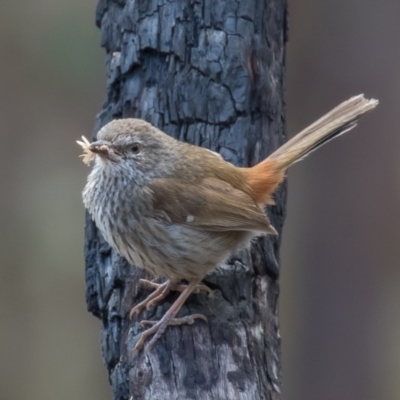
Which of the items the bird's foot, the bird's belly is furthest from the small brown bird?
the bird's foot

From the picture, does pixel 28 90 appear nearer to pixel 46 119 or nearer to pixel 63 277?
pixel 46 119

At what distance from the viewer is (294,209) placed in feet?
37.1

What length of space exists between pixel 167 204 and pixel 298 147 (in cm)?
90

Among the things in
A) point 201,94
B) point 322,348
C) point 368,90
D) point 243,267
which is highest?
point 368,90

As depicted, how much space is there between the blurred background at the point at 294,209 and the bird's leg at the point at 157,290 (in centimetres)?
455

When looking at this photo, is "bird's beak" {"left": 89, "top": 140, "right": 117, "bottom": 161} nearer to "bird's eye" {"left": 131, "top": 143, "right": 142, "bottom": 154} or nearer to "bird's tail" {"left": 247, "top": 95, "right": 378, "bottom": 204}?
"bird's eye" {"left": 131, "top": 143, "right": 142, "bottom": 154}

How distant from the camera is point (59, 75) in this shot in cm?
1240

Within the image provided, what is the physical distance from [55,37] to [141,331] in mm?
7426

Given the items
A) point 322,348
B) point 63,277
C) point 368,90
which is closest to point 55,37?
point 63,277

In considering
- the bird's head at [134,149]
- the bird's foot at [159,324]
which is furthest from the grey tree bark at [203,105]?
the bird's head at [134,149]

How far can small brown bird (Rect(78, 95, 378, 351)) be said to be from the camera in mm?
4977

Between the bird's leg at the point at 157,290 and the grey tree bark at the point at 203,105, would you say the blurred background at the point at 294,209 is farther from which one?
the bird's leg at the point at 157,290

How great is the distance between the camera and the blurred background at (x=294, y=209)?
946 cm

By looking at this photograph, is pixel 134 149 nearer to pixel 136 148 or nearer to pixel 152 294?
pixel 136 148
